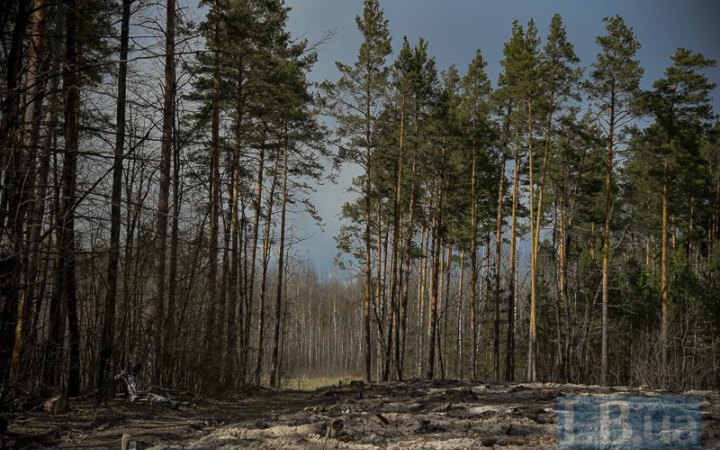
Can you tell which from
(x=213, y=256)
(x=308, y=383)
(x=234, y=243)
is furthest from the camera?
(x=308, y=383)

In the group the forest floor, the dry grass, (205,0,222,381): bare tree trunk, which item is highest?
(205,0,222,381): bare tree trunk

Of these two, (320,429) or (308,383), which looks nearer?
(320,429)

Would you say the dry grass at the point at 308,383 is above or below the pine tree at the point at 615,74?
below

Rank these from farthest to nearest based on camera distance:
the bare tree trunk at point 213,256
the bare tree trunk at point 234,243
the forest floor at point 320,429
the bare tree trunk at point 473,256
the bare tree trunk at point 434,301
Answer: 1. the bare tree trunk at point 473,256
2. the bare tree trunk at point 434,301
3. the bare tree trunk at point 234,243
4. the bare tree trunk at point 213,256
5. the forest floor at point 320,429

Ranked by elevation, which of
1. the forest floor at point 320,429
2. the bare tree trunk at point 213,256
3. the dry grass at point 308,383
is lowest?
the dry grass at point 308,383

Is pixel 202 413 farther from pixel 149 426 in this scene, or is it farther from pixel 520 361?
pixel 520 361

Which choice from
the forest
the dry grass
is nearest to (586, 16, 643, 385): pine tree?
the forest

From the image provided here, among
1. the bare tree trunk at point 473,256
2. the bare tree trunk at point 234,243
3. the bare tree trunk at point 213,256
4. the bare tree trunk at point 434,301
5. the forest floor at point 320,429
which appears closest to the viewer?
the forest floor at point 320,429

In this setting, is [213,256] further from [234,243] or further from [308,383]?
[308,383]

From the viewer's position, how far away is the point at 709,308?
25.6 m

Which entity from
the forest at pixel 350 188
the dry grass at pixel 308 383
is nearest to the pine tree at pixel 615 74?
the forest at pixel 350 188

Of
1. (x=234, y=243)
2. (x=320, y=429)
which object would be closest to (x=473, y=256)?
(x=234, y=243)

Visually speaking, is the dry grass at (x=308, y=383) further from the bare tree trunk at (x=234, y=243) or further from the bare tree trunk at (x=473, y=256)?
the bare tree trunk at (x=234, y=243)

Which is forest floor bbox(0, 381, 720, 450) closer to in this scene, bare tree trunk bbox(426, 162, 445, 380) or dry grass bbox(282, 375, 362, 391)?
bare tree trunk bbox(426, 162, 445, 380)
